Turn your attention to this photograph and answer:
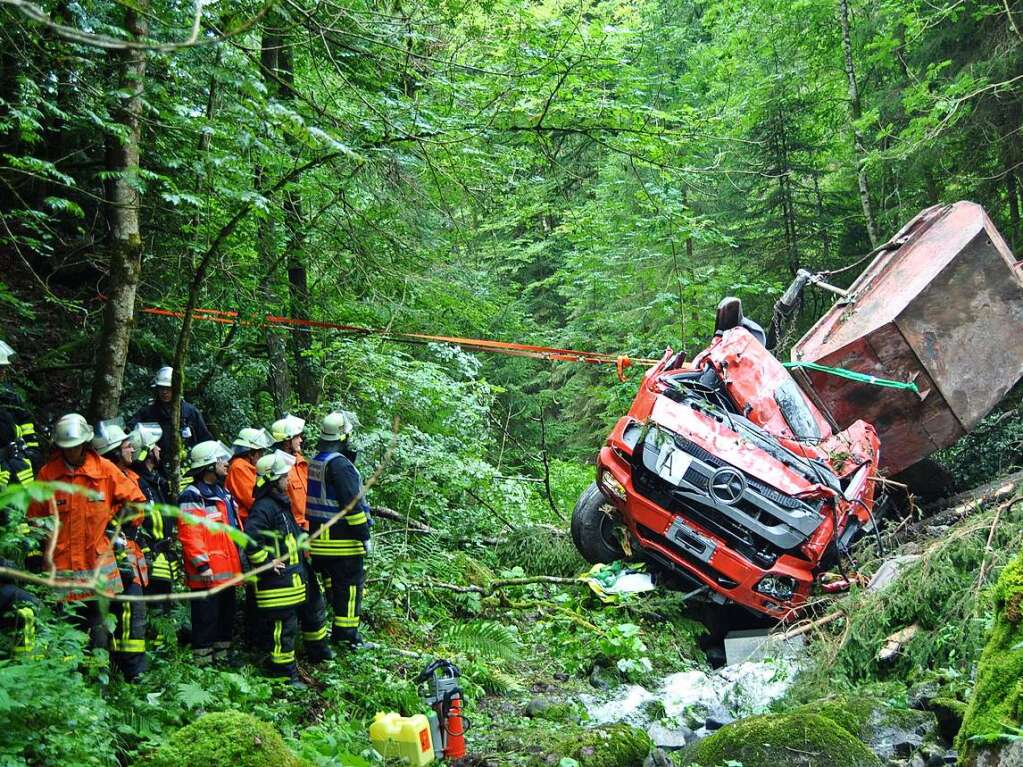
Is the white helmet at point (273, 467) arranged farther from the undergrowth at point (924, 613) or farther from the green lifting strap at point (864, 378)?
the green lifting strap at point (864, 378)

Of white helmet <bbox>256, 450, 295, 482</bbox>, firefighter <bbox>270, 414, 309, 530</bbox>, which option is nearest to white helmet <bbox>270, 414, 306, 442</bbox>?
firefighter <bbox>270, 414, 309, 530</bbox>

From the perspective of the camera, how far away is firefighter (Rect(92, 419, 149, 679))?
5266mm

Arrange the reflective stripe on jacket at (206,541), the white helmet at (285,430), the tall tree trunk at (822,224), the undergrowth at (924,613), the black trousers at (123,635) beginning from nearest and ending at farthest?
the black trousers at (123,635)
the reflective stripe on jacket at (206,541)
the undergrowth at (924,613)
the white helmet at (285,430)
the tall tree trunk at (822,224)

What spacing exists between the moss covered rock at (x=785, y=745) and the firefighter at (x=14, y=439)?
13.9ft

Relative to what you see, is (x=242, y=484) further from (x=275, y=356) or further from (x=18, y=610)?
(x=275, y=356)

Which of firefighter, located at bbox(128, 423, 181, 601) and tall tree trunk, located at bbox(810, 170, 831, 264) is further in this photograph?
tall tree trunk, located at bbox(810, 170, 831, 264)

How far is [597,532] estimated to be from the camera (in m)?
8.98

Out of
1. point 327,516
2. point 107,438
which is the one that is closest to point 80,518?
point 107,438

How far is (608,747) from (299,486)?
10.5 ft

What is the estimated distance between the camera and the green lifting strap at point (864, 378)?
905 centimetres

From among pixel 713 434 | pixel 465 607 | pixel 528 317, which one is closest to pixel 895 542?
pixel 713 434

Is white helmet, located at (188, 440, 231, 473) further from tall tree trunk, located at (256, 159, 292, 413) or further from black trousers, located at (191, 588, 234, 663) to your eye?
tall tree trunk, located at (256, 159, 292, 413)

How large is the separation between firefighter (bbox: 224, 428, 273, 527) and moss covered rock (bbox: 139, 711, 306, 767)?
2943 mm

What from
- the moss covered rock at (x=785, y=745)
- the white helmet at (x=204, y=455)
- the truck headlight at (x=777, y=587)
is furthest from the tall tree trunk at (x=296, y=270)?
the moss covered rock at (x=785, y=745)
